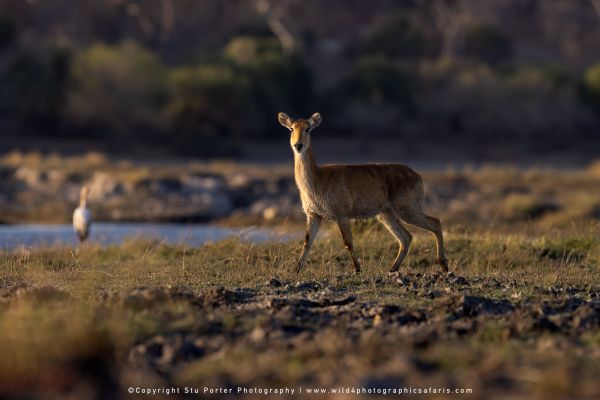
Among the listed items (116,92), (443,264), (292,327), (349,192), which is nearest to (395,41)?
(116,92)

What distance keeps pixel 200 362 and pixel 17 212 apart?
21763 mm

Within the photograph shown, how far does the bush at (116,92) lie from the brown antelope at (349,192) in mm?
30998

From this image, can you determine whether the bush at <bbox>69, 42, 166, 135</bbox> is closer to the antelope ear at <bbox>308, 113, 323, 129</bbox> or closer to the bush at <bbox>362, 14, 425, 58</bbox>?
the bush at <bbox>362, 14, 425, 58</bbox>

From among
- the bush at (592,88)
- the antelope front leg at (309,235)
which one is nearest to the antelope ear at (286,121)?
the antelope front leg at (309,235)

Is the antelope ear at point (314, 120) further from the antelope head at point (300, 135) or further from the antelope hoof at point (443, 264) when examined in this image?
the antelope hoof at point (443, 264)

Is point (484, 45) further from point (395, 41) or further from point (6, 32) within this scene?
point (6, 32)

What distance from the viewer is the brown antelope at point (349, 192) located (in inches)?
473

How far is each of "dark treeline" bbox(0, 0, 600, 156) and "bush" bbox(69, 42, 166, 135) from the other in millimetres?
62

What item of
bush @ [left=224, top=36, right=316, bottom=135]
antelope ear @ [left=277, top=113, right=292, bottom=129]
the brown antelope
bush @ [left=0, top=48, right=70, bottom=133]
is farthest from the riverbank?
antelope ear @ [left=277, top=113, right=292, bottom=129]

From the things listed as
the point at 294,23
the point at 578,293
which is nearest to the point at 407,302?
the point at 578,293

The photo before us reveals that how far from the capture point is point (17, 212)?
28.2 metres

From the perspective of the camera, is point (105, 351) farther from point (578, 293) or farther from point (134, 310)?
point (578, 293)

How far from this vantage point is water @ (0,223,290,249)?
17844 millimetres

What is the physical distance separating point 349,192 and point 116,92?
108 feet
